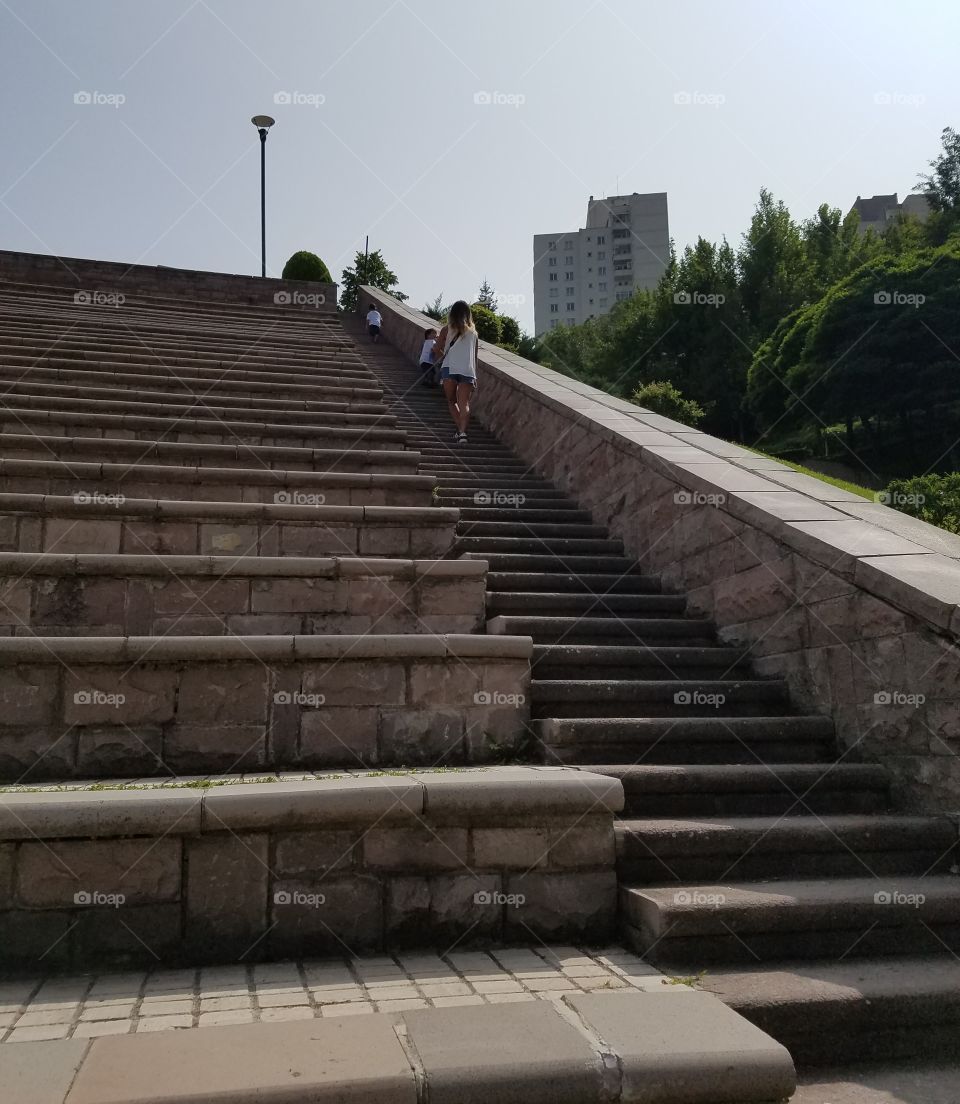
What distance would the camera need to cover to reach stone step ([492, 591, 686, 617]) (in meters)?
5.92

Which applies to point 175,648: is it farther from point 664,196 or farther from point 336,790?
point 664,196

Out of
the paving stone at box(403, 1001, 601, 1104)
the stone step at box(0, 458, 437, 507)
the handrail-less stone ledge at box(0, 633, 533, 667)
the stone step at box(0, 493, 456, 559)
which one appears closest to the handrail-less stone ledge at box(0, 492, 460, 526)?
the stone step at box(0, 493, 456, 559)

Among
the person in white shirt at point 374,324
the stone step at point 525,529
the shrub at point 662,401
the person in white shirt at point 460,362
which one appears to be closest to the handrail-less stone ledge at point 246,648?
the stone step at point 525,529

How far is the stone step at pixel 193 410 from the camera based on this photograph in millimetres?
8242

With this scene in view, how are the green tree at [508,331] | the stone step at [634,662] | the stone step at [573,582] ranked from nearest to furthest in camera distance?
1. the stone step at [634,662]
2. the stone step at [573,582]
3. the green tree at [508,331]

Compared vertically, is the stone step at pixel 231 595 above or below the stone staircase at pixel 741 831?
above

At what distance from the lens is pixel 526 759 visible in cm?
464

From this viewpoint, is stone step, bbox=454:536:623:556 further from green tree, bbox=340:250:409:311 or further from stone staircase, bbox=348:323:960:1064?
green tree, bbox=340:250:409:311

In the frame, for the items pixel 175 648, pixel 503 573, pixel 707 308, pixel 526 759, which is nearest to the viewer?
pixel 175 648

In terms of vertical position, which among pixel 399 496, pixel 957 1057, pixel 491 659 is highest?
pixel 399 496

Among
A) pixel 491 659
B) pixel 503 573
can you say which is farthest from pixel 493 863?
pixel 503 573

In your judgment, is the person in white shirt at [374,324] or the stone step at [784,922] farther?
the person in white shirt at [374,324]

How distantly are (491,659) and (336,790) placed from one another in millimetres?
1422

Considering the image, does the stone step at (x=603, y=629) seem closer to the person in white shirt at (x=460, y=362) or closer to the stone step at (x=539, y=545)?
the stone step at (x=539, y=545)
